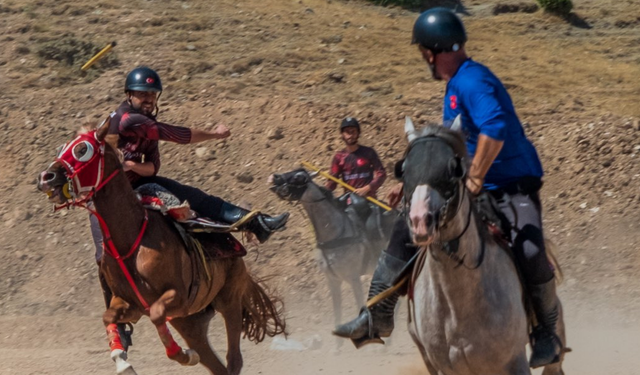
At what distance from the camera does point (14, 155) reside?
1802 cm

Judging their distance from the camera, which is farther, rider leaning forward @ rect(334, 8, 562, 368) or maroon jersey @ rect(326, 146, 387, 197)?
maroon jersey @ rect(326, 146, 387, 197)

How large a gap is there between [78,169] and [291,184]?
16.5 feet

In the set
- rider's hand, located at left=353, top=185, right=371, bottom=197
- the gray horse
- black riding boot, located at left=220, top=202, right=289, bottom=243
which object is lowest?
the gray horse

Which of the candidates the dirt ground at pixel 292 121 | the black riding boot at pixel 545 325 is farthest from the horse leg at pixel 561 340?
the dirt ground at pixel 292 121

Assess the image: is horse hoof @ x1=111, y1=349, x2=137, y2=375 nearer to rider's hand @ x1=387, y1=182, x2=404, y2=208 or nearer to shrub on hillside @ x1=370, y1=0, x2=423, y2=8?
rider's hand @ x1=387, y1=182, x2=404, y2=208

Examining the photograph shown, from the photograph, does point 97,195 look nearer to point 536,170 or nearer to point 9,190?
point 536,170

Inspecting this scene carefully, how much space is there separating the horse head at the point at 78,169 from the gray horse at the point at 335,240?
15.9ft

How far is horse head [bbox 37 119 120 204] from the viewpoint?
7961mm

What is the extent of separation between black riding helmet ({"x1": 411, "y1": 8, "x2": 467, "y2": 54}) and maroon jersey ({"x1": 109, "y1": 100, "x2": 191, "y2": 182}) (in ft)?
Result: 10.6

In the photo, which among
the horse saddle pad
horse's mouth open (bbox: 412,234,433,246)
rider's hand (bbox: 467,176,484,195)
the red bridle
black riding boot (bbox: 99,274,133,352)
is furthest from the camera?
the horse saddle pad

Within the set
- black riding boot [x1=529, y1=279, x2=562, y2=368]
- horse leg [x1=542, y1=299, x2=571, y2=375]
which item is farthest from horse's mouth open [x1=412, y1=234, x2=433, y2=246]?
horse leg [x1=542, y1=299, x2=571, y2=375]

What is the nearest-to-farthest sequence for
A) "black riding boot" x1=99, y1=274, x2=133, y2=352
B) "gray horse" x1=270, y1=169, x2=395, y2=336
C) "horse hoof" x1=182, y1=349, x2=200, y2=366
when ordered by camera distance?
"horse hoof" x1=182, y1=349, x2=200, y2=366 < "black riding boot" x1=99, y1=274, x2=133, y2=352 < "gray horse" x1=270, y1=169, x2=395, y2=336

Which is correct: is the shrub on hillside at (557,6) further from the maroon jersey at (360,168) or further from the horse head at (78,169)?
the horse head at (78,169)

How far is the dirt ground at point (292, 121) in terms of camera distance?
1355 centimetres
